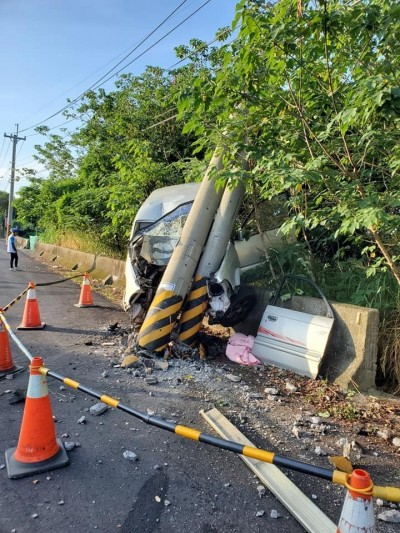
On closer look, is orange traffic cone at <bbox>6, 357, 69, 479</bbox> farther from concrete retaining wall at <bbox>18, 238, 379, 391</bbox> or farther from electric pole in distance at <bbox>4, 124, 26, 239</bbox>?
electric pole in distance at <bbox>4, 124, 26, 239</bbox>

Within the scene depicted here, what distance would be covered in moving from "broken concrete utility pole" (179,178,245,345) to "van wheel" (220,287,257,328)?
14.5 inches

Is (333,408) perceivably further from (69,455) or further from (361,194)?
(69,455)

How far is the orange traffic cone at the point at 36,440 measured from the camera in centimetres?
273

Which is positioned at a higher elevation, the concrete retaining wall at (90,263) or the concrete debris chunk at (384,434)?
the concrete retaining wall at (90,263)

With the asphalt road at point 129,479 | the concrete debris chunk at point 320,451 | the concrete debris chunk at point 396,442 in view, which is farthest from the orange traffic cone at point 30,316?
the concrete debris chunk at point 396,442

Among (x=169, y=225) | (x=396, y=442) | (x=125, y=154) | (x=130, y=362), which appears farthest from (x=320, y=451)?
(x=125, y=154)

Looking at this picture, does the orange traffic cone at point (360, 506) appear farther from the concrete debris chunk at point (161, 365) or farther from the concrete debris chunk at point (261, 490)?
the concrete debris chunk at point (161, 365)

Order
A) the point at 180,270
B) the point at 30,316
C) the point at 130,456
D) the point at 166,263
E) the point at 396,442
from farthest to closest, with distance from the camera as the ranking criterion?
1. the point at 30,316
2. the point at 166,263
3. the point at 180,270
4. the point at 396,442
5. the point at 130,456

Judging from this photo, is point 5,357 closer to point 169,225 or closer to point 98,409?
point 98,409

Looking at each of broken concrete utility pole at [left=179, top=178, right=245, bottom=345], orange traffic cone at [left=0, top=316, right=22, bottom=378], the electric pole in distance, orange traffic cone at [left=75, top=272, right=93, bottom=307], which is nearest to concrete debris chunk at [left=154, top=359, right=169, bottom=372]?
broken concrete utility pole at [left=179, top=178, right=245, bottom=345]

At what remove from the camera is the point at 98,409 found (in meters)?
3.58

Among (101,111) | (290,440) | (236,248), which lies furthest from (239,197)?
(101,111)

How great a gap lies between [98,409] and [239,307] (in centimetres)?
265

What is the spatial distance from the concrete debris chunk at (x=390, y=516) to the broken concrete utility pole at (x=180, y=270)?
3133 millimetres
